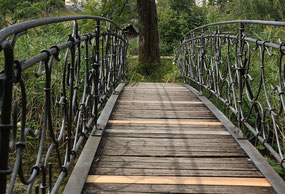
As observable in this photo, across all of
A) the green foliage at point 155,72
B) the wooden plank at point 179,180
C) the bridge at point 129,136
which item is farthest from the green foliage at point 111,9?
the wooden plank at point 179,180

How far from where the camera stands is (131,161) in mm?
2777

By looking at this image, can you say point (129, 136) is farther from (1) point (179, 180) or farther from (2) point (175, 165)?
(1) point (179, 180)

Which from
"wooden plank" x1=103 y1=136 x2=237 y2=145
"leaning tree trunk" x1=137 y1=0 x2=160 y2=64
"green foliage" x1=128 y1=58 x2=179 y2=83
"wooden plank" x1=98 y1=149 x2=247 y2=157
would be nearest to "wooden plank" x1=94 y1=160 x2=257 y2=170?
"wooden plank" x1=98 y1=149 x2=247 y2=157

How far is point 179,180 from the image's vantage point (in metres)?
2.44

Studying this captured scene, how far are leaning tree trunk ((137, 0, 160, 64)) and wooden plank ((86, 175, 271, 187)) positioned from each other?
304 inches

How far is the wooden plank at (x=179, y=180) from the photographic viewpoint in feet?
7.88

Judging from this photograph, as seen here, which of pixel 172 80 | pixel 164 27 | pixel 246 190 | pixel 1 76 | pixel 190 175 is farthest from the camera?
pixel 164 27

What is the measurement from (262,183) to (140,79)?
6.71m

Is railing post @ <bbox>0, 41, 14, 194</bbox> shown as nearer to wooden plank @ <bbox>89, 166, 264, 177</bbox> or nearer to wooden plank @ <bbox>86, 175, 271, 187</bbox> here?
wooden plank @ <bbox>86, 175, 271, 187</bbox>

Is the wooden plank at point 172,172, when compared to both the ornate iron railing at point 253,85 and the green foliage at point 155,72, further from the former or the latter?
the green foliage at point 155,72

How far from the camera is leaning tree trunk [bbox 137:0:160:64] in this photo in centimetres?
980

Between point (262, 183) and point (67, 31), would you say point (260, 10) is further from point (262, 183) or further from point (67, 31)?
point (262, 183)

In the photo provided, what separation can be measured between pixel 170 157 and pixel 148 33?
299 inches

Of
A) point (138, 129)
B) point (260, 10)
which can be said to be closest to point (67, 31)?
point (138, 129)
